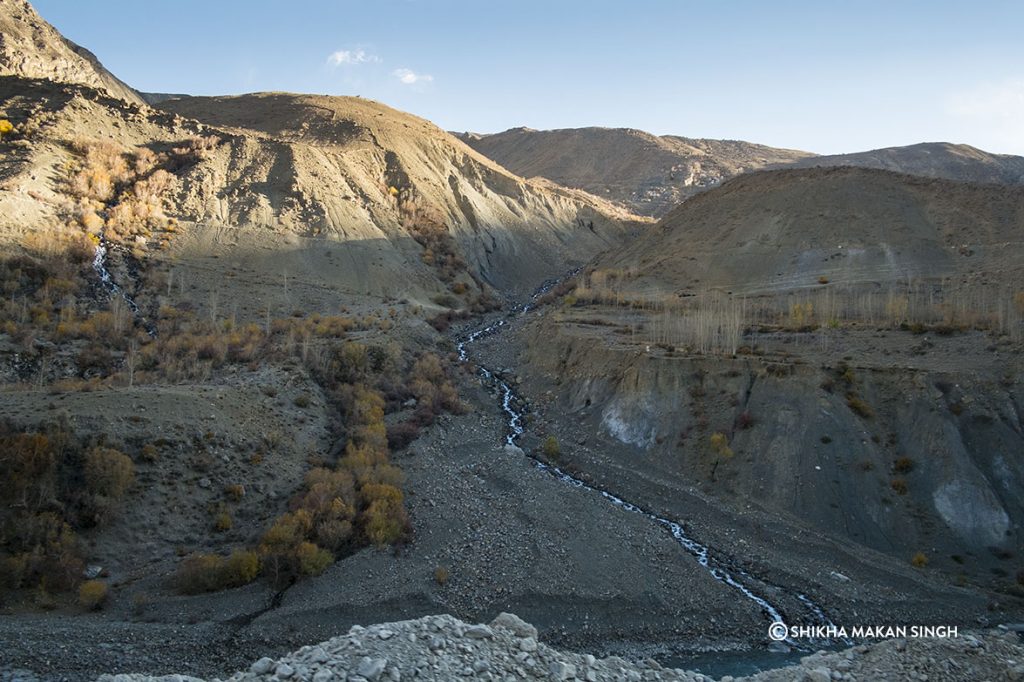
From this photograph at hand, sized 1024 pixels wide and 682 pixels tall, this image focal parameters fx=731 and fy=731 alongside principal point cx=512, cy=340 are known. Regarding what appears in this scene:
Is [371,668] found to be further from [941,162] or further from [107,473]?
[941,162]

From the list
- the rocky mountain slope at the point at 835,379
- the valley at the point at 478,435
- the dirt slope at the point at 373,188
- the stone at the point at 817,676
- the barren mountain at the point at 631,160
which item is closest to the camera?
the stone at the point at 817,676

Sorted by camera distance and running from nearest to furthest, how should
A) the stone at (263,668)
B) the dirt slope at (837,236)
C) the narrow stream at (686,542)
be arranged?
the stone at (263,668) < the narrow stream at (686,542) < the dirt slope at (837,236)

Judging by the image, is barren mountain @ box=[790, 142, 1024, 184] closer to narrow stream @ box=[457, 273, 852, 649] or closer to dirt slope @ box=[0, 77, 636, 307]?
dirt slope @ box=[0, 77, 636, 307]

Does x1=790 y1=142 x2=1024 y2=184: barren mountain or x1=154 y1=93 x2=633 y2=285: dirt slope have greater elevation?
x1=790 y1=142 x2=1024 y2=184: barren mountain

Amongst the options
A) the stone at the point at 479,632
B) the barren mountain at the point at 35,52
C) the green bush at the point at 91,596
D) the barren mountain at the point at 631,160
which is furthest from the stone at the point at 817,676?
the barren mountain at the point at 631,160

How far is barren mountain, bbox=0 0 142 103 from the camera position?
54250mm

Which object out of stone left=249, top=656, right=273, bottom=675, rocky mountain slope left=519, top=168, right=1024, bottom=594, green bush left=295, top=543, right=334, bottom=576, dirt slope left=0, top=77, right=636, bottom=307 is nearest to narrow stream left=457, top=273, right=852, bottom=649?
rocky mountain slope left=519, top=168, right=1024, bottom=594

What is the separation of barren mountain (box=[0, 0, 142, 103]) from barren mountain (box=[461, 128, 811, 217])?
224 feet

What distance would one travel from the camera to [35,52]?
186 feet

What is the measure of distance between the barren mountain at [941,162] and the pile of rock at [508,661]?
94.7m

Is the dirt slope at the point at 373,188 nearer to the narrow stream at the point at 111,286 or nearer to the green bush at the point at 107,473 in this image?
the narrow stream at the point at 111,286

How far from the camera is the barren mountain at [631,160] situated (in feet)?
365

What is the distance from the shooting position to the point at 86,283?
112ft

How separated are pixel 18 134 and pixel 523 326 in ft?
105
